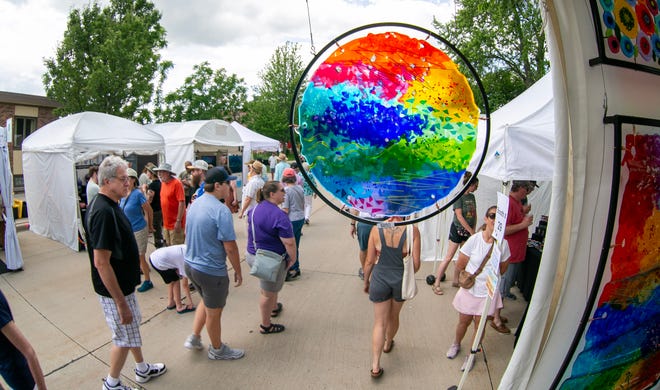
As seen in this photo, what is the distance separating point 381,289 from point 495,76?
20643mm

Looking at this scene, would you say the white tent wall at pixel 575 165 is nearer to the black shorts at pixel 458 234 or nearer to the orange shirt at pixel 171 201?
the black shorts at pixel 458 234

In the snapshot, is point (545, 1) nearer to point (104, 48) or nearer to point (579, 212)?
point (579, 212)

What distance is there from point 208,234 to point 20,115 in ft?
81.7

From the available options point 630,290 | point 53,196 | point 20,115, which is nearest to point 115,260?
point 630,290

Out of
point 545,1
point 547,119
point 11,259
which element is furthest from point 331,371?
point 11,259

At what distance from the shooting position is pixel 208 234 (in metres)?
3.25

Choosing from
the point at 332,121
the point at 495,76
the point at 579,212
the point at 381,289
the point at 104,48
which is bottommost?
the point at 381,289

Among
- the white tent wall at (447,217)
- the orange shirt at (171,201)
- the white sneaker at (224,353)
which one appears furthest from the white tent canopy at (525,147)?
the orange shirt at (171,201)

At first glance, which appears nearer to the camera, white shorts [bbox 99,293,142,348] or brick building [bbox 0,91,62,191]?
white shorts [bbox 99,293,142,348]

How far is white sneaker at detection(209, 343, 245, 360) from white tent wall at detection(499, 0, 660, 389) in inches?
111

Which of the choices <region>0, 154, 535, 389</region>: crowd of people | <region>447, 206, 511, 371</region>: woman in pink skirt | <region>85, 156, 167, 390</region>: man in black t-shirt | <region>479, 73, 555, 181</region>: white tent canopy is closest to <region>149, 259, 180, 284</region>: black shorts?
<region>0, 154, 535, 389</region>: crowd of people

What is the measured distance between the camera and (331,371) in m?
3.44

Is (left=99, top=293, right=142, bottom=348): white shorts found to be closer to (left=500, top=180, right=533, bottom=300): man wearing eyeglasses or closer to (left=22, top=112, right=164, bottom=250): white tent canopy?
(left=500, top=180, right=533, bottom=300): man wearing eyeglasses

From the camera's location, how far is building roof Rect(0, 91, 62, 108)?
65.4ft
